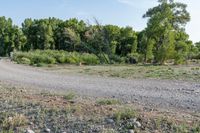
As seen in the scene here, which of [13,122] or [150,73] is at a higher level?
[150,73]

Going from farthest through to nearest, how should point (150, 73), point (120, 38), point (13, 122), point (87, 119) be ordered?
point (120, 38), point (150, 73), point (87, 119), point (13, 122)

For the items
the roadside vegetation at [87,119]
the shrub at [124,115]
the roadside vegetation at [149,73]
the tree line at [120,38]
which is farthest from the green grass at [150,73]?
the tree line at [120,38]

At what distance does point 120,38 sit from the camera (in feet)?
237

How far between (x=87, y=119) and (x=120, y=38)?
64.2m

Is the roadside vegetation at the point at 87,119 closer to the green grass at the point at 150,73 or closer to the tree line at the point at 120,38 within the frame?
the green grass at the point at 150,73

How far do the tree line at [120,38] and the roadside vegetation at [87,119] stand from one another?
33.0 metres

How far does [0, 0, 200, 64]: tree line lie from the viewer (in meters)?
45.5

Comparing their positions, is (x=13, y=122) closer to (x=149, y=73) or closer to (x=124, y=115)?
(x=124, y=115)

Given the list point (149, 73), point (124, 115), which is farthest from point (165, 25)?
point (124, 115)

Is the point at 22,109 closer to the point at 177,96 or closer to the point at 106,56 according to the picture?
the point at 177,96

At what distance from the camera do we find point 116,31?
73375mm

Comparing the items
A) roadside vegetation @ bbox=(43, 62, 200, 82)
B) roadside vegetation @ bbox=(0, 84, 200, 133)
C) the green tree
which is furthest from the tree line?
roadside vegetation @ bbox=(0, 84, 200, 133)

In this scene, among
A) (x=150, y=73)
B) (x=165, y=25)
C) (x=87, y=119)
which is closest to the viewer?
(x=87, y=119)

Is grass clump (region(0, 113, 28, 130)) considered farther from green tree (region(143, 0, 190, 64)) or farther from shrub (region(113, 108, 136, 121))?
green tree (region(143, 0, 190, 64))
